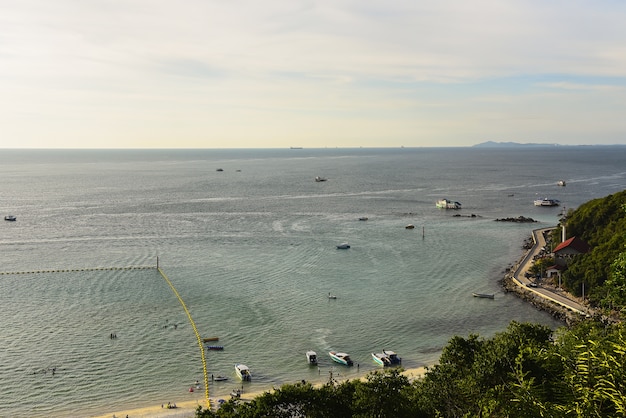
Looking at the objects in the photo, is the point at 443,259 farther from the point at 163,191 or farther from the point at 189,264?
the point at 163,191

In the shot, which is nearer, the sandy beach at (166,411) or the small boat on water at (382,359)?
the sandy beach at (166,411)

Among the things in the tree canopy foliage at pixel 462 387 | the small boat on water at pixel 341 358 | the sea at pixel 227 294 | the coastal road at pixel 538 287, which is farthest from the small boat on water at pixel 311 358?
the coastal road at pixel 538 287

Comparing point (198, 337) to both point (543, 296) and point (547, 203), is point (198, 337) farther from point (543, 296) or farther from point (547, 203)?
point (547, 203)

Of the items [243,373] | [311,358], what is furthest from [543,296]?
[243,373]

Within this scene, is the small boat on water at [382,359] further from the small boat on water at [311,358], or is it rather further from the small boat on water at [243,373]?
the small boat on water at [243,373]

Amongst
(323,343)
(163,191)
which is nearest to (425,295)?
(323,343)
